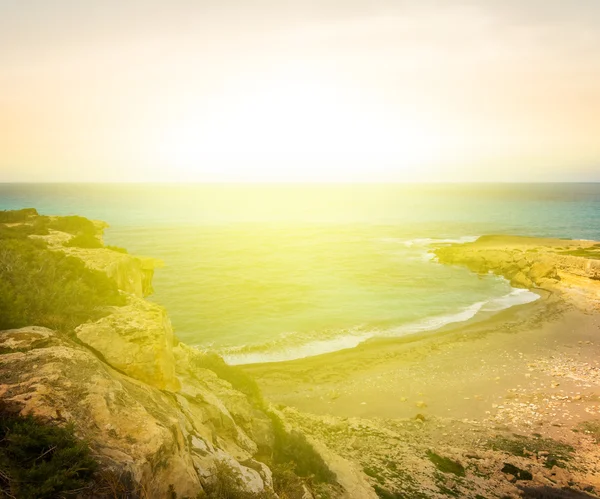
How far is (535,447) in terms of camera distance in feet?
56.4

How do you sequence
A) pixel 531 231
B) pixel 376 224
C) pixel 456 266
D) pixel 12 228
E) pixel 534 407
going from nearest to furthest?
pixel 12 228
pixel 534 407
pixel 456 266
pixel 531 231
pixel 376 224

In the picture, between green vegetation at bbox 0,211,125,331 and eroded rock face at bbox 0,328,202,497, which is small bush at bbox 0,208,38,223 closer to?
green vegetation at bbox 0,211,125,331

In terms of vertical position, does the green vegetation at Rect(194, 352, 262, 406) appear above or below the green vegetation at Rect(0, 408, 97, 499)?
below

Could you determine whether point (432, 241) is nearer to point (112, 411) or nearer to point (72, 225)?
point (72, 225)

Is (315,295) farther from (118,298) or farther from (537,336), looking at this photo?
(118,298)

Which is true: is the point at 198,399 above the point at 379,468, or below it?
above

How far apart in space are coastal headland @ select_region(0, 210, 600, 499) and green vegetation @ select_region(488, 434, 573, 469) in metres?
0.09

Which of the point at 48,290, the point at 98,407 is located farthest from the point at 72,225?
the point at 98,407

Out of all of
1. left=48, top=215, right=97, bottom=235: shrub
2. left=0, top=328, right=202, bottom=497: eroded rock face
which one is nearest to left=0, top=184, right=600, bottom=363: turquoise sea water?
left=48, top=215, right=97, bottom=235: shrub

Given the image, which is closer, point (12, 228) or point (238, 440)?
point (238, 440)

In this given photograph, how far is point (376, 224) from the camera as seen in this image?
383 ft

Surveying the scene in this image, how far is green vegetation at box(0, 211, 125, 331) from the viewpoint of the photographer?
964 cm

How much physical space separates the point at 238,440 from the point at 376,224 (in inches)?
4285

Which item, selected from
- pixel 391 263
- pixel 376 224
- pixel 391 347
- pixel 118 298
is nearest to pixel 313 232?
pixel 376 224
